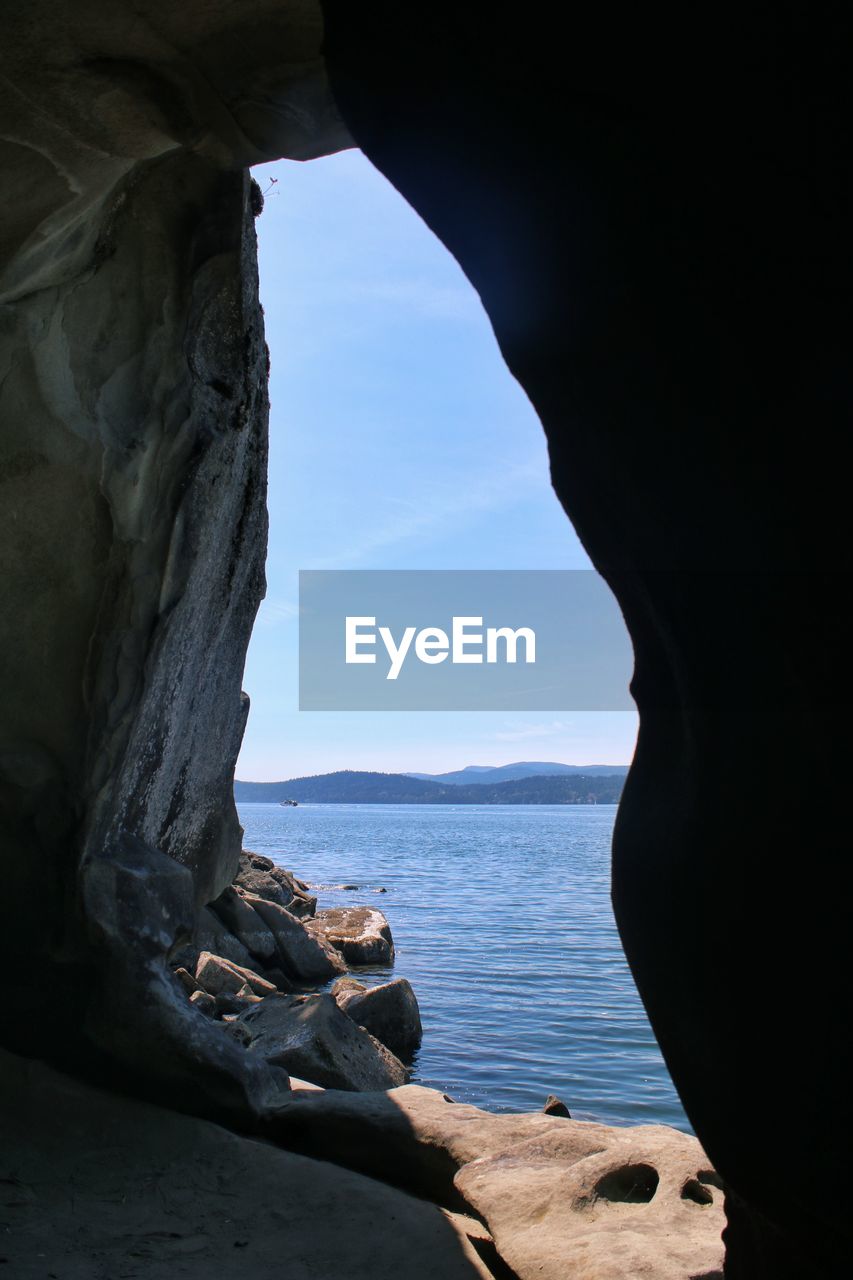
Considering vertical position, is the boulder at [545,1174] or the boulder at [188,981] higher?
the boulder at [545,1174]

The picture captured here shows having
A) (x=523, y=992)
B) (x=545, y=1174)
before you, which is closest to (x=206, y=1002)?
(x=523, y=992)

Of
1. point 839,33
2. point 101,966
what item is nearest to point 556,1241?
point 101,966

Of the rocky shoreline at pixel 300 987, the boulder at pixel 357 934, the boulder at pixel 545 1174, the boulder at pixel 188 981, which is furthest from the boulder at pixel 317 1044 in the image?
the boulder at pixel 357 934

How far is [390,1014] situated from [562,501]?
10445 mm

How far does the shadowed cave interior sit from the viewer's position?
2.07 metres

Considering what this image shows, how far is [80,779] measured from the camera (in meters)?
5.59

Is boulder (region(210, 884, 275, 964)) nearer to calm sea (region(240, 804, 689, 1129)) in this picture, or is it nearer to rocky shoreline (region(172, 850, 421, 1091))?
rocky shoreline (region(172, 850, 421, 1091))

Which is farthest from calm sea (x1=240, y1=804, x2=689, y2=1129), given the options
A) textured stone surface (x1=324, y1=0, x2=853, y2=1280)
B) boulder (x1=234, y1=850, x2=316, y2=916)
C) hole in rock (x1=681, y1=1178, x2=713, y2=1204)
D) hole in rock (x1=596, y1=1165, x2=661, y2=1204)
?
textured stone surface (x1=324, y1=0, x2=853, y2=1280)

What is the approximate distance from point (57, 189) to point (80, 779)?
9.85 ft

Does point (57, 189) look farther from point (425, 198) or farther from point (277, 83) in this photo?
point (425, 198)

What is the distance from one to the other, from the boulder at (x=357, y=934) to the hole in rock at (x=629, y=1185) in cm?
1434

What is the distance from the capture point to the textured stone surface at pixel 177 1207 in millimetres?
4121

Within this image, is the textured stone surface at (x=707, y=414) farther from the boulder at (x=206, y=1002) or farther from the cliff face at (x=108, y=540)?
the boulder at (x=206, y=1002)

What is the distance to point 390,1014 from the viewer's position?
1204cm
